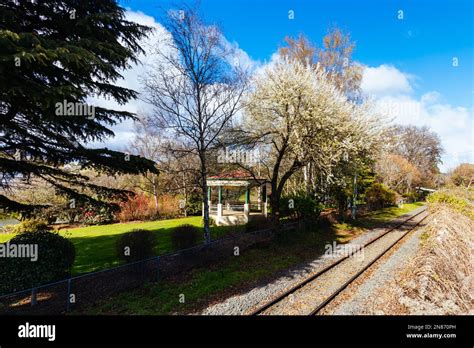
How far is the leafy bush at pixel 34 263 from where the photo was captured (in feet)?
21.5

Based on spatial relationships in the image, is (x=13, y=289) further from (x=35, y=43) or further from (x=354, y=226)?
(x=354, y=226)

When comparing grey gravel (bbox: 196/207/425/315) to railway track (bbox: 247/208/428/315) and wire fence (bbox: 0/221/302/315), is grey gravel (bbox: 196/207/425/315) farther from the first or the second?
wire fence (bbox: 0/221/302/315)

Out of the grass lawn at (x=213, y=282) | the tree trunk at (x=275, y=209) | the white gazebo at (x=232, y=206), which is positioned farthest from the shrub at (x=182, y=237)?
the white gazebo at (x=232, y=206)

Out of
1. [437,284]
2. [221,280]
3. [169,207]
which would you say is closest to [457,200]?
[437,284]

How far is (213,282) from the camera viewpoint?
8586 mm

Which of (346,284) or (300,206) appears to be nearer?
(346,284)

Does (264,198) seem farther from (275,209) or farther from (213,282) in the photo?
(213,282)

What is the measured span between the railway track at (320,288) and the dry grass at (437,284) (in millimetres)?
1283

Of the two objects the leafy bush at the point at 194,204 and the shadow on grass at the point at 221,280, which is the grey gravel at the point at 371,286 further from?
the leafy bush at the point at 194,204

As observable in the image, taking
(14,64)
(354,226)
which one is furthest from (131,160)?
(354,226)

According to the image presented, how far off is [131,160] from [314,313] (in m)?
6.66

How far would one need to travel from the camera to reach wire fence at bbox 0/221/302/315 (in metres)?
6.55

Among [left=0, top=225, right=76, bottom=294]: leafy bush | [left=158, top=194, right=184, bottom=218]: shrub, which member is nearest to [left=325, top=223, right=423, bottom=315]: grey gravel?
[left=0, top=225, right=76, bottom=294]: leafy bush

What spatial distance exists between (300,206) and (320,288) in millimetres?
10534
